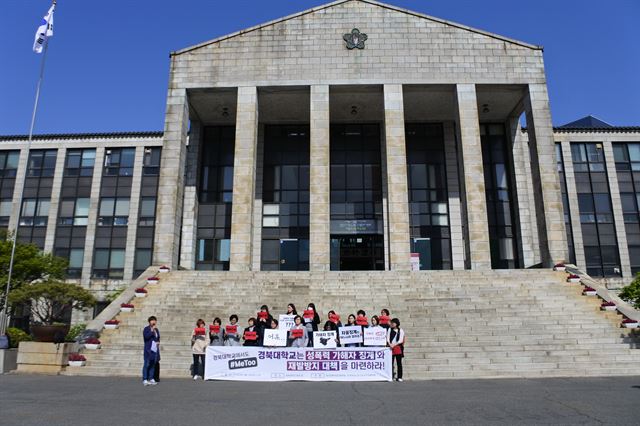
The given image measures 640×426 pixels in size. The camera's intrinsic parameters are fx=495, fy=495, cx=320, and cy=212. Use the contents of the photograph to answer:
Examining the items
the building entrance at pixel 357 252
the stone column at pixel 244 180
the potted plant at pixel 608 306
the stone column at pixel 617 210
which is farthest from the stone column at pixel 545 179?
the stone column at pixel 244 180

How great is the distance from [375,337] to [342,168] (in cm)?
2209

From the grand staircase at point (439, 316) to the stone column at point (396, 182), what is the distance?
10.9 ft

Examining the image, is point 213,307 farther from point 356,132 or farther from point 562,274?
point 356,132

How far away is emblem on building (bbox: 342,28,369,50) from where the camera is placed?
102 feet

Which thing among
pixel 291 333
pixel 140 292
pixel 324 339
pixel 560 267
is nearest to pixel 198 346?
pixel 291 333

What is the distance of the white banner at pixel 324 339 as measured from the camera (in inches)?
570

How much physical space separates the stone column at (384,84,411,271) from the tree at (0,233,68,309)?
20539 millimetres

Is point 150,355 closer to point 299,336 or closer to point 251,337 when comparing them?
point 251,337

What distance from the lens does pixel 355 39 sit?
102 feet

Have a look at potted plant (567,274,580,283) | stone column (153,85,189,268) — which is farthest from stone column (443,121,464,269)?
stone column (153,85,189,268)

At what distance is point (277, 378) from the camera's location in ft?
45.8

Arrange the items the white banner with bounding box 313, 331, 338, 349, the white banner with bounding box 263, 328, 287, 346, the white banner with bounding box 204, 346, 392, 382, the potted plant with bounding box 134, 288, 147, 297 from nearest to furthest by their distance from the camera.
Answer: the white banner with bounding box 204, 346, 392, 382
the white banner with bounding box 313, 331, 338, 349
the white banner with bounding box 263, 328, 287, 346
the potted plant with bounding box 134, 288, 147, 297

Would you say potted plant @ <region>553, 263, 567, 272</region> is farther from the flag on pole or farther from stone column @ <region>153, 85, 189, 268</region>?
the flag on pole

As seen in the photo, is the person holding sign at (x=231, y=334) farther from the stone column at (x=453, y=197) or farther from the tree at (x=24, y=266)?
the stone column at (x=453, y=197)
